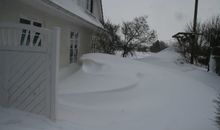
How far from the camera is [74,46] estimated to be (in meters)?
11.4

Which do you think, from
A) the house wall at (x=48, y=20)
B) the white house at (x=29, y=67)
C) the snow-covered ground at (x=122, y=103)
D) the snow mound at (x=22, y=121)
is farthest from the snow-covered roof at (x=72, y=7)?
the snow mound at (x=22, y=121)

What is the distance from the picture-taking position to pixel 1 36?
4254mm

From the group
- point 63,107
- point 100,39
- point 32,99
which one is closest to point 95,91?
point 63,107

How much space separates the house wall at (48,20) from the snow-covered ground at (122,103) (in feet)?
Result: 5.15

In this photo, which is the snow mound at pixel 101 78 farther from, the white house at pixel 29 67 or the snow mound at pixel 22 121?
the snow mound at pixel 22 121

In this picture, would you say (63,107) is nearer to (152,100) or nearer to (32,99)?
(32,99)

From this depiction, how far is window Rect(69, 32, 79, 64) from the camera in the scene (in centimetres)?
1088

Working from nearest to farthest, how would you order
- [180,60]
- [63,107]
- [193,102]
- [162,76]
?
[63,107]
[193,102]
[162,76]
[180,60]

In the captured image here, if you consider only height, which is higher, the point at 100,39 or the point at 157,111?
the point at 100,39

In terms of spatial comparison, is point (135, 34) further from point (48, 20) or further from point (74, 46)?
point (48, 20)

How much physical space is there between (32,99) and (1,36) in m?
1.41

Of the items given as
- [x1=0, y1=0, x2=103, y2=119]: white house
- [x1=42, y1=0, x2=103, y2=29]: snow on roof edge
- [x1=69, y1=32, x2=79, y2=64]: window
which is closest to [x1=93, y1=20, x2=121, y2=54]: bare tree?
[x1=69, y1=32, x2=79, y2=64]: window

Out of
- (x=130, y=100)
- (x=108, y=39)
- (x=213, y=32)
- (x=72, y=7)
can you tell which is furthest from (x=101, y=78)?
(x=213, y=32)

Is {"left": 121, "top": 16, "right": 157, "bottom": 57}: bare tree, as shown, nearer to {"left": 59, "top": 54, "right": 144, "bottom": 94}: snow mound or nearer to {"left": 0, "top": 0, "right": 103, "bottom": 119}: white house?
{"left": 59, "top": 54, "right": 144, "bottom": 94}: snow mound
